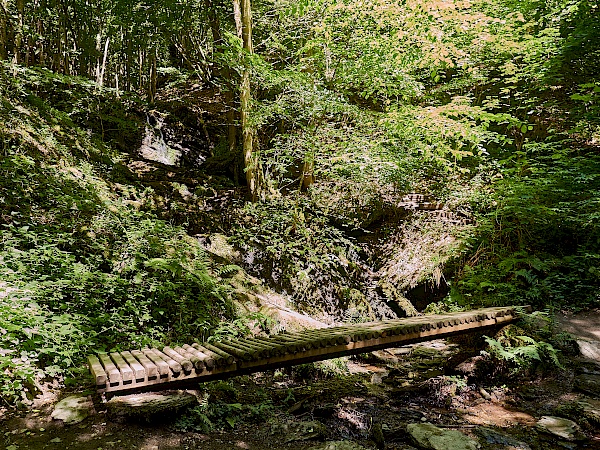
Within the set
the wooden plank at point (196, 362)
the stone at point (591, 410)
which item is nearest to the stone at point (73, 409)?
the wooden plank at point (196, 362)

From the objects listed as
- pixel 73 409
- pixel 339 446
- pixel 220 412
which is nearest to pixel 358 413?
pixel 339 446

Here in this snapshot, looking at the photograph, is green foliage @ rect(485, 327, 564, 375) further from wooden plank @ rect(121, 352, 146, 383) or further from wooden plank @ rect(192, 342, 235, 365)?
wooden plank @ rect(121, 352, 146, 383)

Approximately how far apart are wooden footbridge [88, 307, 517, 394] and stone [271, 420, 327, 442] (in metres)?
0.69

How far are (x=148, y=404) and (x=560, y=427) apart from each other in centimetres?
418

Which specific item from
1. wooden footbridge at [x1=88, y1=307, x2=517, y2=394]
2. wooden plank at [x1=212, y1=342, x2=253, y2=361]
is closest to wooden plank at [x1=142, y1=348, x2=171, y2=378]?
wooden footbridge at [x1=88, y1=307, x2=517, y2=394]

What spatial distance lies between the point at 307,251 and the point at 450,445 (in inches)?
215

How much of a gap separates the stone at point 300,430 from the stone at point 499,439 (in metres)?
1.67

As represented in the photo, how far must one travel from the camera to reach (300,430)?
386 cm

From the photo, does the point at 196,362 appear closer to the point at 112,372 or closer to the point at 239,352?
the point at 239,352

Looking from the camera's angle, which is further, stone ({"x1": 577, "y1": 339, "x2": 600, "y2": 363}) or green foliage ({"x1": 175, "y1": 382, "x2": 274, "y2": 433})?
stone ({"x1": 577, "y1": 339, "x2": 600, "y2": 363})

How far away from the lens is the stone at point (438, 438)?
3.60 m

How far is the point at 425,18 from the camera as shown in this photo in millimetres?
6723

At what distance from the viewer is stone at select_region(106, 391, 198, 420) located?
3.29m

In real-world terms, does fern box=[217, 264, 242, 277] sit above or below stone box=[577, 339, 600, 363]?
above
